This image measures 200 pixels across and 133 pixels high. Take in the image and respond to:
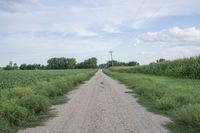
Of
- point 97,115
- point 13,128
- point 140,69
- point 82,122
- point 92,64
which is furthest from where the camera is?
point 92,64

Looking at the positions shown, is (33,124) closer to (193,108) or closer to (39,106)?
(39,106)

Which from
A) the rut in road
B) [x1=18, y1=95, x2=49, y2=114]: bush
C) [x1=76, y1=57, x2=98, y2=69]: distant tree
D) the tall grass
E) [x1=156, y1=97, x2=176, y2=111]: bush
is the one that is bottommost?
the rut in road

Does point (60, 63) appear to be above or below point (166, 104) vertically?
above

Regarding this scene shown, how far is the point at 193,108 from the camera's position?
11164 millimetres

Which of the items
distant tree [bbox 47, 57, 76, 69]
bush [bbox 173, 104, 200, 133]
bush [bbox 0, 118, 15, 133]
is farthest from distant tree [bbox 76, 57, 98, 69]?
bush [bbox 0, 118, 15, 133]

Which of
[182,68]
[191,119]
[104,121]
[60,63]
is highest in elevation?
[60,63]

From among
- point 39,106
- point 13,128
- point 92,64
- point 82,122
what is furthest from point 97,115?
point 92,64

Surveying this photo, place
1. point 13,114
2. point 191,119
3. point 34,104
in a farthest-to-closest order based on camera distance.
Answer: point 34,104 → point 13,114 → point 191,119

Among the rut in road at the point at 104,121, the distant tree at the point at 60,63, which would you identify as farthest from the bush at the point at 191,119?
the distant tree at the point at 60,63

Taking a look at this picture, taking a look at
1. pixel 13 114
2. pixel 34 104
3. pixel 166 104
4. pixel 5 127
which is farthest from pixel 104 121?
pixel 166 104

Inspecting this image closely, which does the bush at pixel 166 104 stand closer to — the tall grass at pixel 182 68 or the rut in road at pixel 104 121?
the rut in road at pixel 104 121

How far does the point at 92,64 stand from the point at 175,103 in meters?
171

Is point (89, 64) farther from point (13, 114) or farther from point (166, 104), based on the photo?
point (13, 114)

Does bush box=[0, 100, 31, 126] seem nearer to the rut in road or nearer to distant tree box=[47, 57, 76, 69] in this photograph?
the rut in road
